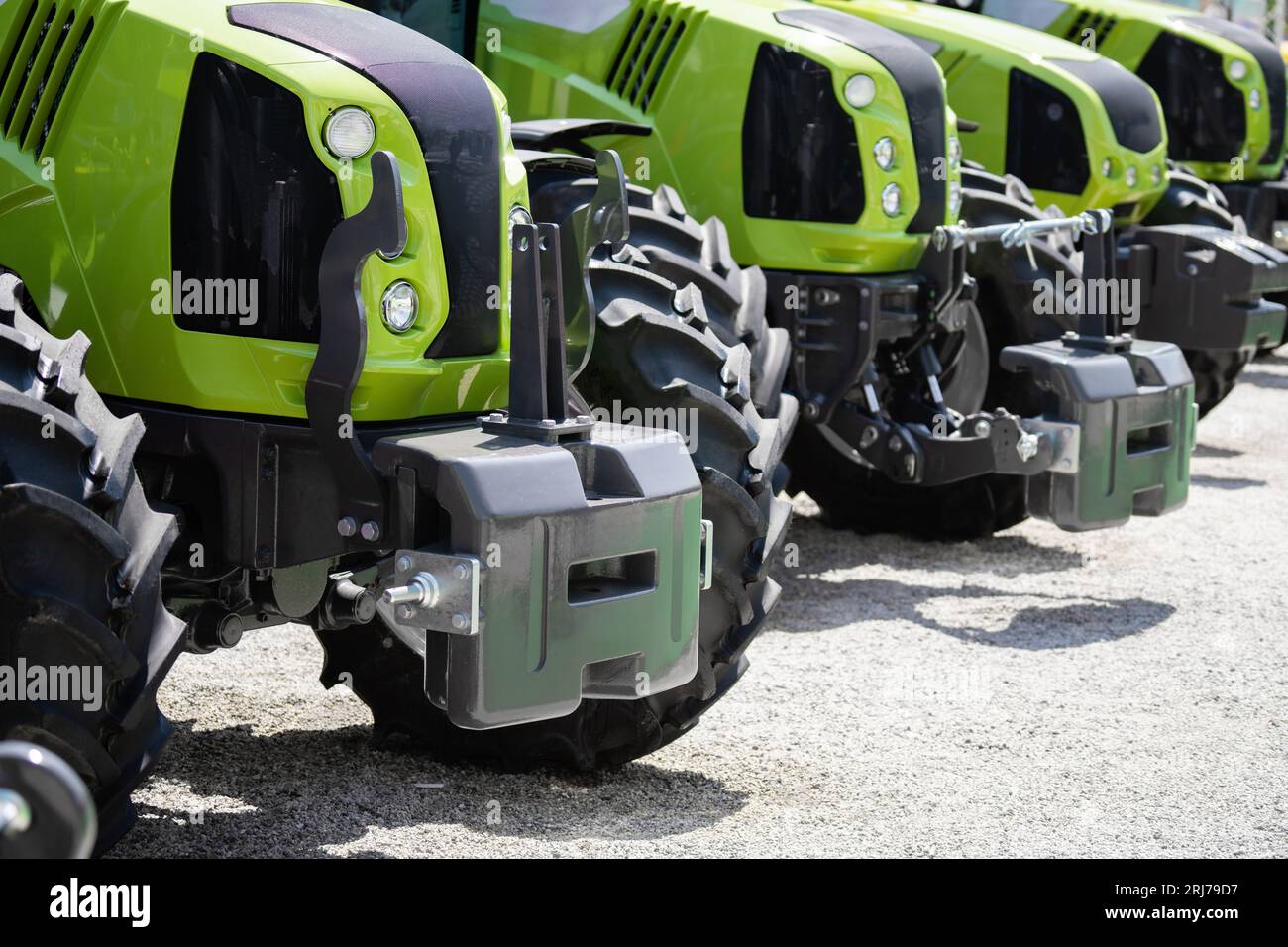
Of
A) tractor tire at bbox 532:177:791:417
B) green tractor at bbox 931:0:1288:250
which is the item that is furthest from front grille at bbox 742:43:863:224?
green tractor at bbox 931:0:1288:250

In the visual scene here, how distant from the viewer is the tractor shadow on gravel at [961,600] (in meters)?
6.31

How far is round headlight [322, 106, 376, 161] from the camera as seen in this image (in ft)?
11.6

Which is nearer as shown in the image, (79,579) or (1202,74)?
(79,579)

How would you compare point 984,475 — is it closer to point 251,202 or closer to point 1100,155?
point 1100,155

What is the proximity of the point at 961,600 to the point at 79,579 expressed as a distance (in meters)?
4.16

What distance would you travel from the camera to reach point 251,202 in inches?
141

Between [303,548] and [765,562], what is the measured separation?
1.29m

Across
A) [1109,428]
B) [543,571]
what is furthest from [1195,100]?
[543,571]

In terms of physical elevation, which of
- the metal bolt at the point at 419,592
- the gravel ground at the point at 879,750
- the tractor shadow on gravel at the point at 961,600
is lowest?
the tractor shadow on gravel at the point at 961,600

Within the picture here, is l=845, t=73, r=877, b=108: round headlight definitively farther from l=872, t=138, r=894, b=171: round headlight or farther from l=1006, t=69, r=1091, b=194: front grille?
l=1006, t=69, r=1091, b=194: front grille

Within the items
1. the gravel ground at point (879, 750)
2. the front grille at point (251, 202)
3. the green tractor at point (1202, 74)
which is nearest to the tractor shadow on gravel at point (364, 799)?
the gravel ground at point (879, 750)

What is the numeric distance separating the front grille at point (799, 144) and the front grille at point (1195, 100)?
4.46 meters

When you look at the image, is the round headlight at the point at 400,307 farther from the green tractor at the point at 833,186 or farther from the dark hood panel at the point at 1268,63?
the dark hood panel at the point at 1268,63

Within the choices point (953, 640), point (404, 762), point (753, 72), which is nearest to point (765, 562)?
point (404, 762)
